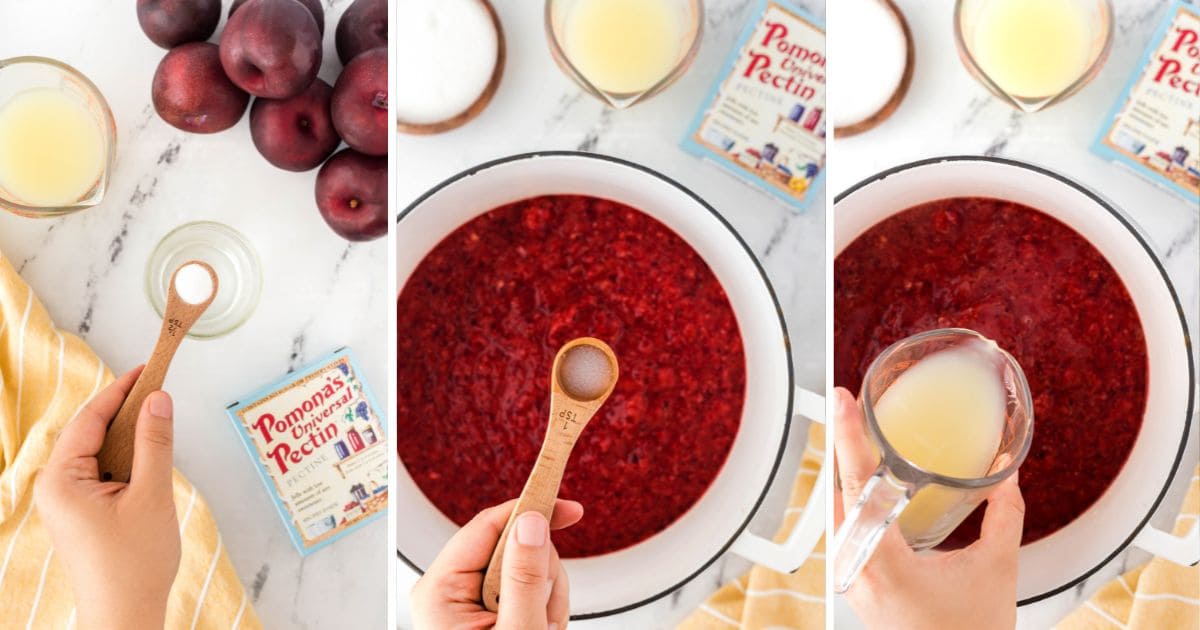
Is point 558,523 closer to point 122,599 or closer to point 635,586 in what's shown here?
point 635,586

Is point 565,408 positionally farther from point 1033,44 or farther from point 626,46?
point 1033,44

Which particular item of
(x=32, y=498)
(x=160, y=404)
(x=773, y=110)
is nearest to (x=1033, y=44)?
(x=773, y=110)

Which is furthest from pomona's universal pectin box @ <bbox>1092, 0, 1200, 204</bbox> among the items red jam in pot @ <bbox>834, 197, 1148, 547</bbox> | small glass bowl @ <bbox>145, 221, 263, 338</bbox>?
small glass bowl @ <bbox>145, 221, 263, 338</bbox>

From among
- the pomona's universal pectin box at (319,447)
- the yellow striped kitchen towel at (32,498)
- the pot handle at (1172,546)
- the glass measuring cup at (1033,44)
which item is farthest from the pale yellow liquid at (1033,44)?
the yellow striped kitchen towel at (32,498)

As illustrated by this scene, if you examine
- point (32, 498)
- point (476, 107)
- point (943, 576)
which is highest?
point (476, 107)

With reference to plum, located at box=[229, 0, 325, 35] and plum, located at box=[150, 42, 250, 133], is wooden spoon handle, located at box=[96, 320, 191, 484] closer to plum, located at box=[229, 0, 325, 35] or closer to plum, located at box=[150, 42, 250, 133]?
plum, located at box=[150, 42, 250, 133]

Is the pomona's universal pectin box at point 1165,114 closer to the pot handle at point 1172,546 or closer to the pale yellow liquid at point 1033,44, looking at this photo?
the pale yellow liquid at point 1033,44

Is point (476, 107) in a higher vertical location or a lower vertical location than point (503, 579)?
higher
